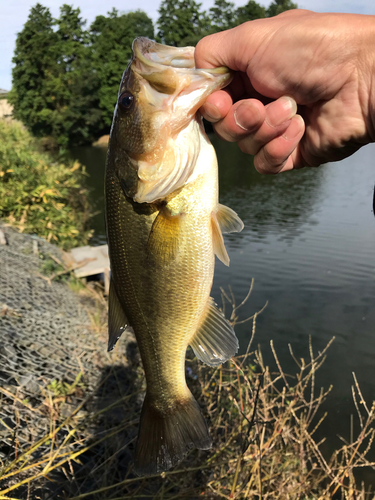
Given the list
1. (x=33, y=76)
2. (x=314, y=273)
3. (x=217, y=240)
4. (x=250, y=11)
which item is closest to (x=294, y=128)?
(x=217, y=240)

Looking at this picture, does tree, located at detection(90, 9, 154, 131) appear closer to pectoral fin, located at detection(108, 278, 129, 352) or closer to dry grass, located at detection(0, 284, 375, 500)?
dry grass, located at detection(0, 284, 375, 500)

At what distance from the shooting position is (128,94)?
1.76 meters

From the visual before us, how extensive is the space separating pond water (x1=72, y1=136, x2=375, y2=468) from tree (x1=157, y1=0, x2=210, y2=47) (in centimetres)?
4391

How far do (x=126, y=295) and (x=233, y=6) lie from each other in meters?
70.7

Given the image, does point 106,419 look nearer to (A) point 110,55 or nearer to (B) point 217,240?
(B) point 217,240

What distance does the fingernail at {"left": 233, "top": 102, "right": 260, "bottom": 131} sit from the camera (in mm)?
1891

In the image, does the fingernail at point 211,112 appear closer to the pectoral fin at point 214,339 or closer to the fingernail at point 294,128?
the fingernail at point 294,128

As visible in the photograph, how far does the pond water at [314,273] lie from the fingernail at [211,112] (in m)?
5.28

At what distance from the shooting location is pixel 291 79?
1.90 m

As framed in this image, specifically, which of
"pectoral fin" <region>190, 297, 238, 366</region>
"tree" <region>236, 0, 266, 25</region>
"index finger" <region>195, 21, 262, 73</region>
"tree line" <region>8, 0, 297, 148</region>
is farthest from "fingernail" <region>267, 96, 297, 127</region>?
"tree" <region>236, 0, 266, 25</region>

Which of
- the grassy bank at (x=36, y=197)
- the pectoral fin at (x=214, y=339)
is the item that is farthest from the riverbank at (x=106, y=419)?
the grassy bank at (x=36, y=197)

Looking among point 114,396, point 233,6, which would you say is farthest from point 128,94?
point 233,6

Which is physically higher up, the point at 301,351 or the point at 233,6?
the point at 233,6

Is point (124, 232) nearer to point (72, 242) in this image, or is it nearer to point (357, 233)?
point (72, 242)
